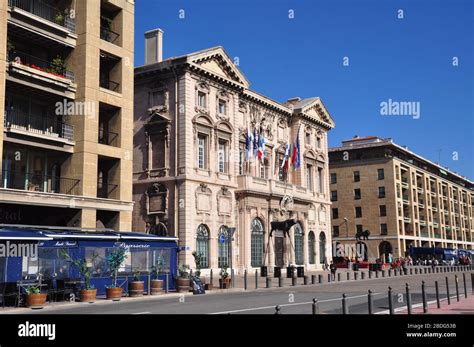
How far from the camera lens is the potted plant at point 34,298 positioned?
67.5 ft

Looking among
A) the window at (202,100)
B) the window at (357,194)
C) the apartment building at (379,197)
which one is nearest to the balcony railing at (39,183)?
the window at (202,100)

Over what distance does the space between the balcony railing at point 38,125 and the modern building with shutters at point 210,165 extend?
12.1 metres

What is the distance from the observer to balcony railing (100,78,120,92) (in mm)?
34625

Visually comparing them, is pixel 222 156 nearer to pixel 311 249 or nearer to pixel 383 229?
pixel 311 249

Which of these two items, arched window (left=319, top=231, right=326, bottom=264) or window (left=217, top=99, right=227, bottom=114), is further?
arched window (left=319, top=231, right=326, bottom=264)

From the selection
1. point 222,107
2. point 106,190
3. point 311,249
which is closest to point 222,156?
point 222,107

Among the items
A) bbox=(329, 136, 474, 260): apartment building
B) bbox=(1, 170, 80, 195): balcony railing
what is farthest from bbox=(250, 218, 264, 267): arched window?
bbox=(329, 136, 474, 260): apartment building

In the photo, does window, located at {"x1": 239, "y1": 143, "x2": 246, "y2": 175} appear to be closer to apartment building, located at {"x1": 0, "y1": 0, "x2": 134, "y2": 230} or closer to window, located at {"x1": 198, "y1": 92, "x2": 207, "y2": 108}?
Result: window, located at {"x1": 198, "y1": 92, "x2": 207, "y2": 108}

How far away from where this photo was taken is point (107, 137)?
3453cm

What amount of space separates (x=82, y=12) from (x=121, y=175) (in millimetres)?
9800

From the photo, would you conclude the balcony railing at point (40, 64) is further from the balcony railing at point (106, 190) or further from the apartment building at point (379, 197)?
the apartment building at point (379, 197)

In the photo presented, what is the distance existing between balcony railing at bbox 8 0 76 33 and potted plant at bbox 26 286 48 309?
54.9 feet

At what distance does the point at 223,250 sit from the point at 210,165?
278 inches
